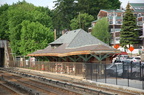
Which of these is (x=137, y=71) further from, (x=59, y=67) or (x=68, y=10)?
(x=68, y=10)

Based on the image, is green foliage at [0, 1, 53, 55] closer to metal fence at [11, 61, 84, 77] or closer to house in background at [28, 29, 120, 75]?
metal fence at [11, 61, 84, 77]

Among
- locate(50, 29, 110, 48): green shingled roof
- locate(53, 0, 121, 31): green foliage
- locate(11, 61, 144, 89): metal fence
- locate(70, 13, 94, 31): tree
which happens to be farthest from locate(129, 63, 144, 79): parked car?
locate(53, 0, 121, 31): green foliage

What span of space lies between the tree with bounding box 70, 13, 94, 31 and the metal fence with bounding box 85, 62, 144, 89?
59222mm

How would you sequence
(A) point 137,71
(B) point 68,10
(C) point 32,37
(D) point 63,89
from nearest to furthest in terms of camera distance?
(D) point 63,89
(A) point 137,71
(C) point 32,37
(B) point 68,10

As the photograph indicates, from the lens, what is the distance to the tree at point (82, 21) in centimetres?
9031

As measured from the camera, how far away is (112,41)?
8519 centimetres

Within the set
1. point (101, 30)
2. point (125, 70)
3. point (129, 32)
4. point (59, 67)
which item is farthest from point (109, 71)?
point (101, 30)

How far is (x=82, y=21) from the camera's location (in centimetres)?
9388

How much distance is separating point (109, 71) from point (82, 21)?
67893 millimetres

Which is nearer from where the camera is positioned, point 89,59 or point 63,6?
point 89,59

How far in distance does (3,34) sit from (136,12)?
158ft

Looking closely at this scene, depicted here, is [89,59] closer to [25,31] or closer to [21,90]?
[21,90]

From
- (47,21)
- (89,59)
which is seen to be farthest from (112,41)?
(89,59)

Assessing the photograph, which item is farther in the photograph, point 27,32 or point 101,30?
point 101,30
